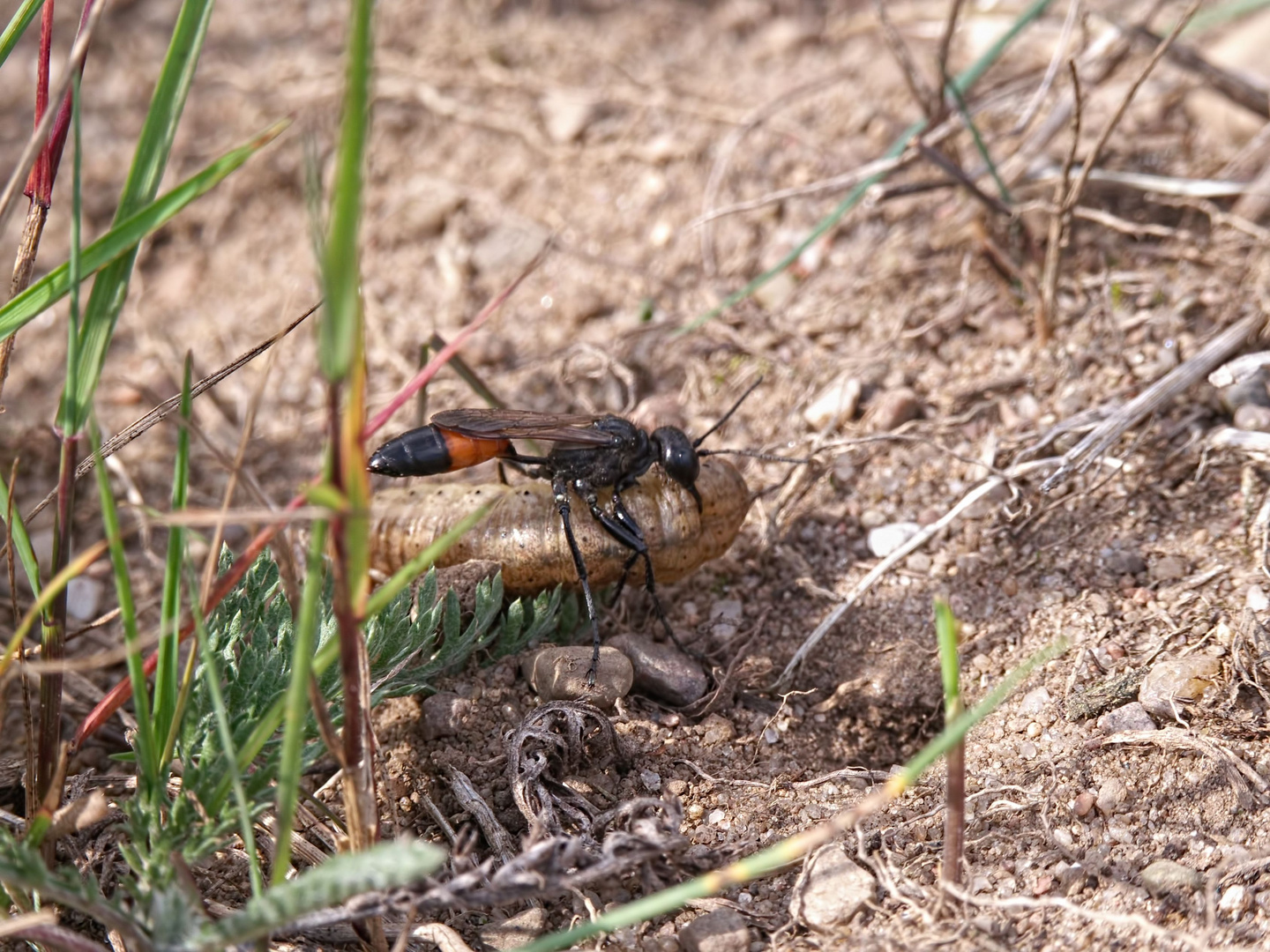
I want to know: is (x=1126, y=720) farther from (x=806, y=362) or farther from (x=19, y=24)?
(x=19, y=24)

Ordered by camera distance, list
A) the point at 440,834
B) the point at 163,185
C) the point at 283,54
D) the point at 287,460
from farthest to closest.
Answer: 1. the point at 283,54
2. the point at 163,185
3. the point at 287,460
4. the point at 440,834

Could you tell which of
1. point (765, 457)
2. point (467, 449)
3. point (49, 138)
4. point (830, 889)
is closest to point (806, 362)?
point (765, 457)

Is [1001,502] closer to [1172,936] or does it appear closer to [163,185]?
[1172,936]

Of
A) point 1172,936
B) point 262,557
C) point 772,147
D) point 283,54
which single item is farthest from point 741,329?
point 283,54

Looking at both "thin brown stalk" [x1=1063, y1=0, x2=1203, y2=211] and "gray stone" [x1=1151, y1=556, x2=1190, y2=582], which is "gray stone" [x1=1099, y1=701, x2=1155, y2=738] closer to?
"gray stone" [x1=1151, y1=556, x2=1190, y2=582]

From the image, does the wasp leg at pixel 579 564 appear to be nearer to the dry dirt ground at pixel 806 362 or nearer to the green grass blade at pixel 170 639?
the dry dirt ground at pixel 806 362

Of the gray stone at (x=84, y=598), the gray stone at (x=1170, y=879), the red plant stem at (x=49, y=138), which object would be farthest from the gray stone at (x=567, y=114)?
the gray stone at (x=1170, y=879)
